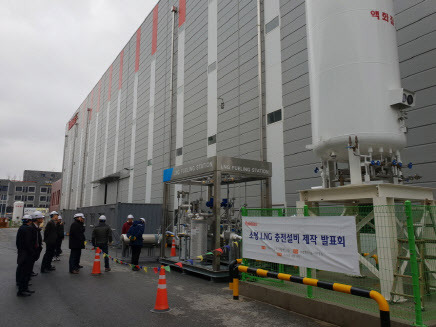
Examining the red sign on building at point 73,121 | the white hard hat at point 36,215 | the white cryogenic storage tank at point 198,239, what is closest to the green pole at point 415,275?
the white cryogenic storage tank at point 198,239

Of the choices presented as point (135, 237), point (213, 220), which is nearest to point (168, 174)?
point (135, 237)

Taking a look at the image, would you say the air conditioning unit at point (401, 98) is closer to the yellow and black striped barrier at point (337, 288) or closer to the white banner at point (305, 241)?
the white banner at point (305, 241)

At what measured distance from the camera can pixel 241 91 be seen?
1642 cm

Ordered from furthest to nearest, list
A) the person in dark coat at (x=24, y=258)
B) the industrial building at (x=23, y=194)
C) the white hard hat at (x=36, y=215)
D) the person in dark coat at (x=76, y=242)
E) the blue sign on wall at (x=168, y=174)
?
the industrial building at (x=23, y=194), the blue sign on wall at (x=168, y=174), the person in dark coat at (x=76, y=242), the white hard hat at (x=36, y=215), the person in dark coat at (x=24, y=258)

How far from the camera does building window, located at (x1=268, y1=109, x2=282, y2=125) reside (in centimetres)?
1413

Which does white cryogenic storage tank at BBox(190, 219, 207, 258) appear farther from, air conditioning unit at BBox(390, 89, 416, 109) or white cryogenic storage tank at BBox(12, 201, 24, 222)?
white cryogenic storage tank at BBox(12, 201, 24, 222)

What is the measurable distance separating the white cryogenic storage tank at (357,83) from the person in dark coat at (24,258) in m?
7.46

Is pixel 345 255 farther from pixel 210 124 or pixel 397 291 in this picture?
pixel 210 124

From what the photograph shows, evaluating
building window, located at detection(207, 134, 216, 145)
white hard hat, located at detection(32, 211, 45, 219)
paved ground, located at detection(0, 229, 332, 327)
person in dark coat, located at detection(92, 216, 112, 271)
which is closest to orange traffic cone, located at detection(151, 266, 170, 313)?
paved ground, located at detection(0, 229, 332, 327)

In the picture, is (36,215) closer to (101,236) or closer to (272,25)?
(101,236)

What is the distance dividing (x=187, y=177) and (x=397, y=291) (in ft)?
24.1

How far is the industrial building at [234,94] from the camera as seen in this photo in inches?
366

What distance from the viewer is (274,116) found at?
1442 cm

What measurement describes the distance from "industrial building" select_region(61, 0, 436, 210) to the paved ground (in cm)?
445
